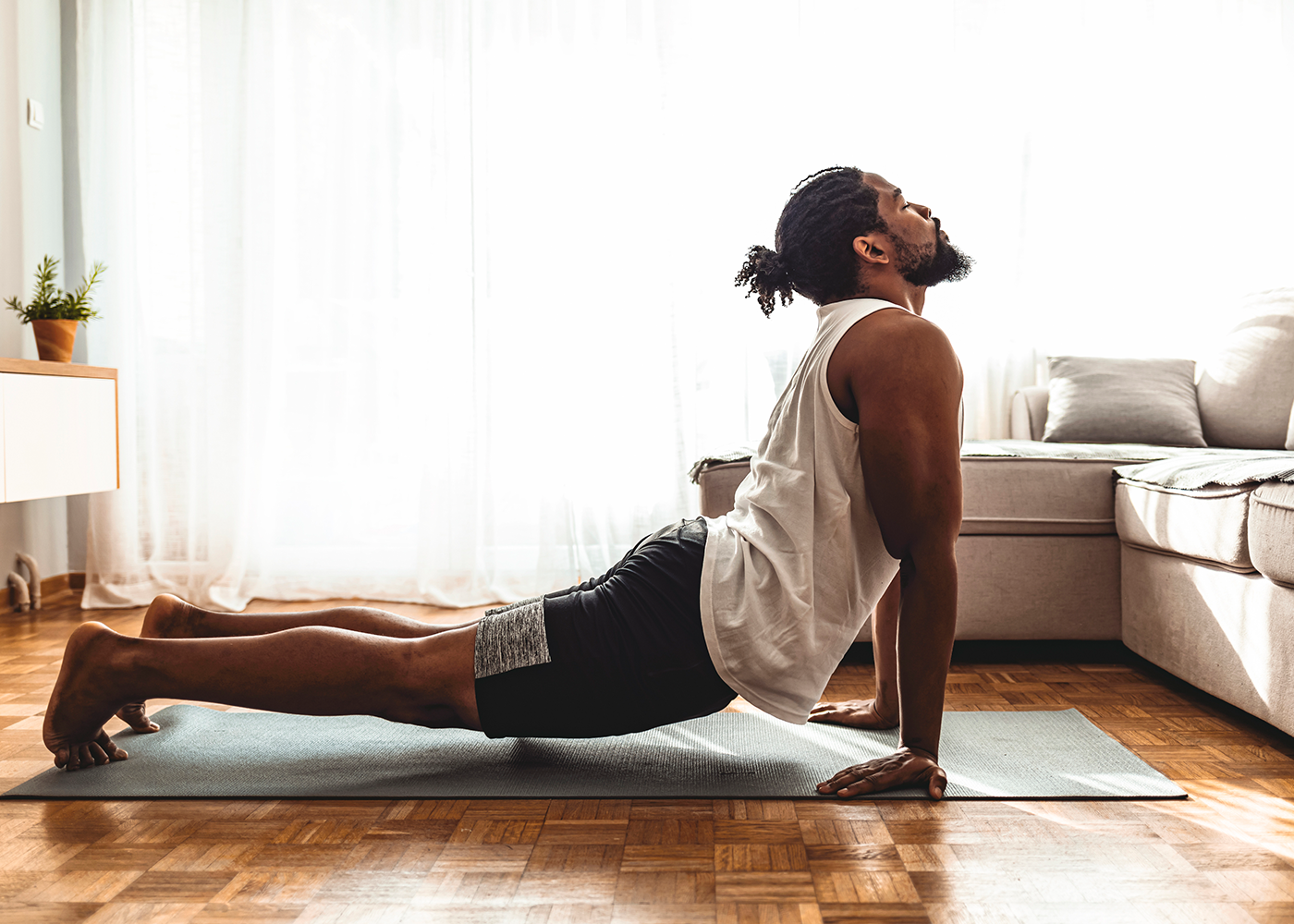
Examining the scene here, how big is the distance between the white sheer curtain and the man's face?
181 centimetres

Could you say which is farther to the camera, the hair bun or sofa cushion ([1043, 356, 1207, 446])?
sofa cushion ([1043, 356, 1207, 446])

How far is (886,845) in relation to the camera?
4.22 feet

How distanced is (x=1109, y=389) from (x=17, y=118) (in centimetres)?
359

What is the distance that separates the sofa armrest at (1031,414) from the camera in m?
3.25

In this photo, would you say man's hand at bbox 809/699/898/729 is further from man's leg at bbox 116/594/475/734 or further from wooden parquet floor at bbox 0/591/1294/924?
man's leg at bbox 116/594/475/734

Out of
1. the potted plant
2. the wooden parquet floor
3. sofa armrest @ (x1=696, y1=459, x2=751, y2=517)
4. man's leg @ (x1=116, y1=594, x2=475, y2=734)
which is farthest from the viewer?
the potted plant

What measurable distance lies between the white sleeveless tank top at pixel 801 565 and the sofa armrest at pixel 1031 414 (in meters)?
1.94

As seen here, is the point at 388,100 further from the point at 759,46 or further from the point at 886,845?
the point at 886,845

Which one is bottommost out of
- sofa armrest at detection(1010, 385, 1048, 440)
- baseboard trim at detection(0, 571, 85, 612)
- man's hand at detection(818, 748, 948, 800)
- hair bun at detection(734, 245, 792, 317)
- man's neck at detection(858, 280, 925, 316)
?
baseboard trim at detection(0, 571, 85, 612)

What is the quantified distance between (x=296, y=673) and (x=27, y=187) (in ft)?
8.71

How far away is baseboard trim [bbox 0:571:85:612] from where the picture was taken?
3186 millimetres

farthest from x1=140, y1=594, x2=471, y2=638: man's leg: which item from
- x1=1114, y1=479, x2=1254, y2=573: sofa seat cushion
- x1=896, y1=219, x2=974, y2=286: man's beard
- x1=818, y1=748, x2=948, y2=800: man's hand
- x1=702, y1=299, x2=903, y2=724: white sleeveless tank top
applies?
x1=1114, y1=479, x2=1254, y2=573: sofa seat cushion

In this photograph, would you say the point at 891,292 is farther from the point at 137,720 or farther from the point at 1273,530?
the point at 137,720

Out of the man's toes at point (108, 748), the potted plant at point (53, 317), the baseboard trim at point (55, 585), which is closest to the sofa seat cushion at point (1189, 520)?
the man's toes at point (108, 748)
